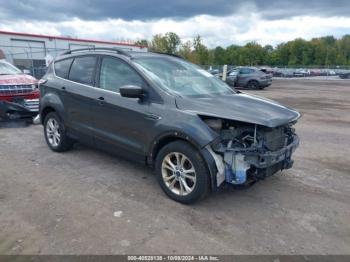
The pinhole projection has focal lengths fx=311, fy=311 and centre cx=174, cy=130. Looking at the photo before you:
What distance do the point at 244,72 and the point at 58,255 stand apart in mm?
20793

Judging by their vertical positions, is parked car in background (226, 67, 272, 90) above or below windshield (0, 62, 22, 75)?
below

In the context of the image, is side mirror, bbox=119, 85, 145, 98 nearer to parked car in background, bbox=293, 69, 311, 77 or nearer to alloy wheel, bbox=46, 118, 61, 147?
alloy wheel, bbox=46, 118, 61, 147

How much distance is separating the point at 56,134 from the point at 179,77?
8.96 ft

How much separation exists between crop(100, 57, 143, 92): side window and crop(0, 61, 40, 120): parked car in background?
443 centimetres

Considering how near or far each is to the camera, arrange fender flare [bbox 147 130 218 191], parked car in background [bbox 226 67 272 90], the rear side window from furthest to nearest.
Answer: the rear side window < parked car in background [bbox 226 67 272 90] < fender flare [bbox 147 130 218 191]

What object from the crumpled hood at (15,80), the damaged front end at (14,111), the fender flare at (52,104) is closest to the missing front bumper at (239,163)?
the fender flare at (52,104)

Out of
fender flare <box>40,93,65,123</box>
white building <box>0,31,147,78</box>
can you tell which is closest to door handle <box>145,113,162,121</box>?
fender flare <box>40,93,65,123</box>

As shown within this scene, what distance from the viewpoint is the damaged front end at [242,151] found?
3.50m

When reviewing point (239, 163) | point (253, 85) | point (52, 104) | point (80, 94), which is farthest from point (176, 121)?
point (253, 85)

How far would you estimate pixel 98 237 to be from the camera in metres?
3.13

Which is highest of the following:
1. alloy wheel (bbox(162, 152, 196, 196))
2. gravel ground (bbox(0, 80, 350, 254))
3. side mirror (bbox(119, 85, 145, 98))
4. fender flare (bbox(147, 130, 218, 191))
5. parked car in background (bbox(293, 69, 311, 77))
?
side mirror (bbox(119, 85, 145, 98))

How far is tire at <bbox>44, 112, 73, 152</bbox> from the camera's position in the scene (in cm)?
557

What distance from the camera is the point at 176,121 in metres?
3.70

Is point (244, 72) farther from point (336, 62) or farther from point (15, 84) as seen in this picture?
point (336, 62)
